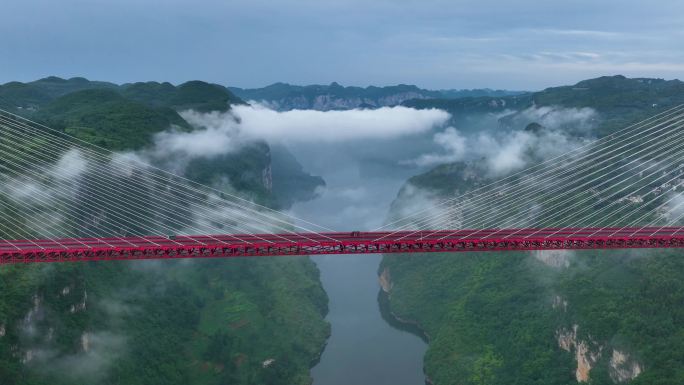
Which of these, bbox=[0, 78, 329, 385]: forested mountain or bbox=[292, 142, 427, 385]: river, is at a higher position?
bbox=[0, 78, 329, 385]: forested mountain

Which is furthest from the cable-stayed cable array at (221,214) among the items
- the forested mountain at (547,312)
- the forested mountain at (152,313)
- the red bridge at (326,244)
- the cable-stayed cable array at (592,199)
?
the forested mountain at (547,312)

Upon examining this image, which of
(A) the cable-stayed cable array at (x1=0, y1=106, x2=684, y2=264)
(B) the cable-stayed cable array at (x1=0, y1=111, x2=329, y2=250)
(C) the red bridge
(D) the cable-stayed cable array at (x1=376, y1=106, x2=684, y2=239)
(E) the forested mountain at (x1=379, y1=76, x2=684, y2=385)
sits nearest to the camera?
(C) the red bridge

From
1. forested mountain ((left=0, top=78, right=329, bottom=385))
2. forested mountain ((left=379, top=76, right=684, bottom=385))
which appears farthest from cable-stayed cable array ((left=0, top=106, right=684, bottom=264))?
forested mountain ((left=379, top=76, right=684, bottom=385))

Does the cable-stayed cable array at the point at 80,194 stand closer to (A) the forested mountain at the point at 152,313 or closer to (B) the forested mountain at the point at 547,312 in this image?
(A) the forested mountain at the point at 152,313

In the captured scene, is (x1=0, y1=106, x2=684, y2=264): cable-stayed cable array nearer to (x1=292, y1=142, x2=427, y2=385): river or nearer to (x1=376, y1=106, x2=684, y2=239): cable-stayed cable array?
(x1=376, y1=106, x2=684, y2=239): cable-stayed cable array

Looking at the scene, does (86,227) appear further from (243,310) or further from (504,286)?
(504,286)

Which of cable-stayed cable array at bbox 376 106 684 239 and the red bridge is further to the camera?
cable-stayed cable array at bbox 376 106 684 239

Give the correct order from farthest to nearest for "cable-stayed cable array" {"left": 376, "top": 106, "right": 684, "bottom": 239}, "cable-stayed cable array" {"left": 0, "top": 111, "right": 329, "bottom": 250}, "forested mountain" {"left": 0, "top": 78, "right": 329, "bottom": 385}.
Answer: "cable-stayed cable array" {"left": 376, "top": 106, "right": 684, "bottom": 239}, "cable-stayed cable array" {"left": 0, "top": 111, "right": 329, "bottom": 250}, "forested mountain" {"left": 0, "top": 78, "right": 329, "bottom": 385}
